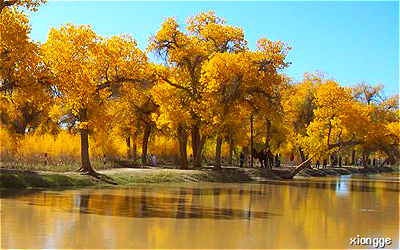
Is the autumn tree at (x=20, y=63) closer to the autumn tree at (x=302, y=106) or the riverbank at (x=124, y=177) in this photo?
the riverbank at (x=124, y=177)

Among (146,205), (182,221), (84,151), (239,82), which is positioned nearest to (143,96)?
(239,82)

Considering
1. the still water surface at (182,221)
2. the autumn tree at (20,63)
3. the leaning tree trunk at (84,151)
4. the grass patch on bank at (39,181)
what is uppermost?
the autumn tree at (20,63)

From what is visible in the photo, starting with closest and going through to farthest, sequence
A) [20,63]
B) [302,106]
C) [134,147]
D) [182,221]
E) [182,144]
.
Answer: [182,221], [20,63], [182,144], [134,147], [302,106]

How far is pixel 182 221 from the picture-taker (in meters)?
13.4

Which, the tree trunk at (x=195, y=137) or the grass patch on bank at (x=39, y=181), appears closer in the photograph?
the grass patch on bank at (x=39, y=181)

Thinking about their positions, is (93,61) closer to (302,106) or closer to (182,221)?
(182,221)

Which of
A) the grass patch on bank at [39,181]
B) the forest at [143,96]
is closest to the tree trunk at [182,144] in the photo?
the forest at [143,96]

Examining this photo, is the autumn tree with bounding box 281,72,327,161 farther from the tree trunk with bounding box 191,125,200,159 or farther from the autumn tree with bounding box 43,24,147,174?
the autumn tree with bounding box 43,24,147,174

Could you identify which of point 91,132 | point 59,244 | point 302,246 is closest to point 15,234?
point 59,244

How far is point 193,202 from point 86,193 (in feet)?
16.0

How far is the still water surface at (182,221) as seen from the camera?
1056 cm

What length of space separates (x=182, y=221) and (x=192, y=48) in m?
23.9

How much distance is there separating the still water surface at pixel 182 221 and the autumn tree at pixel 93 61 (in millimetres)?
6682

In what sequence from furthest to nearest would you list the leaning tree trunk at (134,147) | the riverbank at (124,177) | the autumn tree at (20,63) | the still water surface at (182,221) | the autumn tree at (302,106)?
the autumn tree at (302,106) → the leaning tree trunk at (134,147) → the riverbank at (124,177) → the autumn tree at (20,63) → the still water surface at (182,221)
